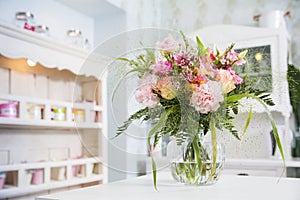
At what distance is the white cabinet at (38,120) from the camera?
183cm

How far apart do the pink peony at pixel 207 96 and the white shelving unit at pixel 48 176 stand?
3.54 feet

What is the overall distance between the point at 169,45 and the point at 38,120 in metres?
1.21

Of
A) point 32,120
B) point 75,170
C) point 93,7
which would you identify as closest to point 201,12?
point 93,7

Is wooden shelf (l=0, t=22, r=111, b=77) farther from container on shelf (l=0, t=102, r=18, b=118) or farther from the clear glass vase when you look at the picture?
the clear glass vase

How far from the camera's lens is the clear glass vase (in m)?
0.99

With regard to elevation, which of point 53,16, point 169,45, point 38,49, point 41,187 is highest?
point 53,16

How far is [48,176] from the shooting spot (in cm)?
204

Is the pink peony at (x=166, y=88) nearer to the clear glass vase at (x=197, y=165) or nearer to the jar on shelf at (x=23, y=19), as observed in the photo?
the clear glass vase at (x=197, y=165)

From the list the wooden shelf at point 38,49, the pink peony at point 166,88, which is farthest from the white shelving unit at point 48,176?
the pink peony at point 166,88

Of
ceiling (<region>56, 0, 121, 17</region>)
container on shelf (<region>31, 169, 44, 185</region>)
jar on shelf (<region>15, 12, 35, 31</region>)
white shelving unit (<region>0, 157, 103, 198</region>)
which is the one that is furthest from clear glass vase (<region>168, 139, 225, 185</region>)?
ceiling (<region>56, 0, 121, 17</region>)

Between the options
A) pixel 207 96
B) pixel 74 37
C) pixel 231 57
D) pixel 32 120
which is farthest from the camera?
pixel 74 37

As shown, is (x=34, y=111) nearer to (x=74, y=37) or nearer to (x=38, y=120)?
(x=38, y=120)

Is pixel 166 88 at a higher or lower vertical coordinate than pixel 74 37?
lower

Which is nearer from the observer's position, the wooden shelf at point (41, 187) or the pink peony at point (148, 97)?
the pink peony at point (148, 97)
